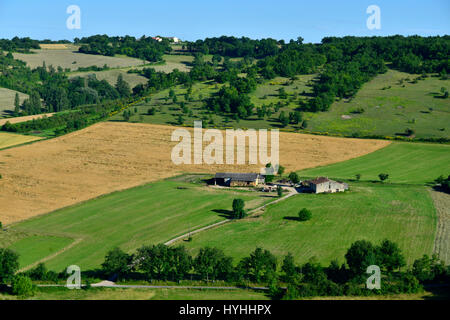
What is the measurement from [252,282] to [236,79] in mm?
143452

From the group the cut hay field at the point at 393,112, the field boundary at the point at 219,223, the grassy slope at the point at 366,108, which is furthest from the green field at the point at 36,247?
the cut hay field at the point at 393,112

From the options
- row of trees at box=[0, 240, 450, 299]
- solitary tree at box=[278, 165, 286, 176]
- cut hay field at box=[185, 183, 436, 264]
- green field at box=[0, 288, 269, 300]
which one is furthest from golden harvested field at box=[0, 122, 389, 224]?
green field at box=[0, 288, 269, 300]

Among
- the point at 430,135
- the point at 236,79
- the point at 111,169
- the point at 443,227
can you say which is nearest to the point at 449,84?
the point at 430,135

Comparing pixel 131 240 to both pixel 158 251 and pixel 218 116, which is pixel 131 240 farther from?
pixel 218 116

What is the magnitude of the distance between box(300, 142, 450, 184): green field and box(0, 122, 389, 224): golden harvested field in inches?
178

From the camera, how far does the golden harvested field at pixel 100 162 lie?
94688 millimetres

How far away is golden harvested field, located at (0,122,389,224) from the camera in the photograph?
9469 centimetres

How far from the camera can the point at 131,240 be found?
2867 inches

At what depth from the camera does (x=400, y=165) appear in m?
113

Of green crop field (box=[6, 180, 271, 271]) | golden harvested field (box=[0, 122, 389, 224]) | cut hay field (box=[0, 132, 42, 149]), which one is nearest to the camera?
green crop field (box=[6, 180, 271, 271])

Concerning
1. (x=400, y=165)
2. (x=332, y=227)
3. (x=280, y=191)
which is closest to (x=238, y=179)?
(x=280, y=191)

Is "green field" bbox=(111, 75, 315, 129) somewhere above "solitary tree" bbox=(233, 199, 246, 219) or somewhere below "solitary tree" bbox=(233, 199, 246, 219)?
above

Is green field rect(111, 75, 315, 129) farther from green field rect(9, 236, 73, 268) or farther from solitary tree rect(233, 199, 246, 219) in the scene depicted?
green field rect(9, 236, 73, 268)

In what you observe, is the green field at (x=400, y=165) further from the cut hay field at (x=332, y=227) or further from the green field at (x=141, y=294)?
the green field at (x=141, y=294)
